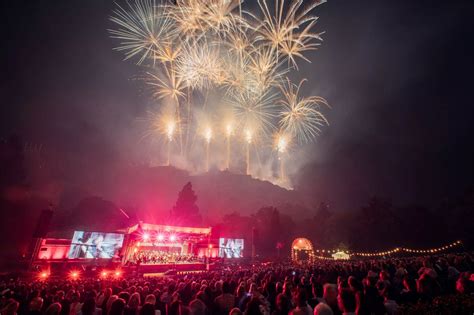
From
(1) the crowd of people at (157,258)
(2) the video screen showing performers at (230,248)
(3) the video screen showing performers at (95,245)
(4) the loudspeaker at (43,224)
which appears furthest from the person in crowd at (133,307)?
(2) the video screen showing performers at (230,248)

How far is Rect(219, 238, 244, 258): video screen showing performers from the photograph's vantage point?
39.9 m

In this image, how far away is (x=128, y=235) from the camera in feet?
93.5

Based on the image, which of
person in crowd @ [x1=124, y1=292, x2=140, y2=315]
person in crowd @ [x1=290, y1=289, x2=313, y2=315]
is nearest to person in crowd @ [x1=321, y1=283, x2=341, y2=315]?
person in crowd @ [x1=290, y1=289, x2=313, y2=315]

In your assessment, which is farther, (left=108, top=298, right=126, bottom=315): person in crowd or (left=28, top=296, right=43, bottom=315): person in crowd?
(left=28, top=296, right=43, bottom=315): person in crowd

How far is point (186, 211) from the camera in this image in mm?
70375

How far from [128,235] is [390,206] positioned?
5581 cm

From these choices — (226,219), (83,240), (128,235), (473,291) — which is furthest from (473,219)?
(226,219)

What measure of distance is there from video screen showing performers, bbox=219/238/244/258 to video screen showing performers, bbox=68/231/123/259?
1650 cm

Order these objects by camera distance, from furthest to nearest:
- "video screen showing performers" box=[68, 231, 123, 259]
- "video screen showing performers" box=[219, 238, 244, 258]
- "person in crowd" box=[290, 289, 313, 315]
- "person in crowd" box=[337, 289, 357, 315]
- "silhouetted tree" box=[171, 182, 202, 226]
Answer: "silhouetted tree" box=[171, 182, 202, 226], "video screen showing performers" box=[219, 238, 244, 258], "video screen showing performers" box=[68, 231, 123, 259], "person in crowd" box=[290, 289, 313, 315], "person in crowd" box=[337, 289, 357, 315]

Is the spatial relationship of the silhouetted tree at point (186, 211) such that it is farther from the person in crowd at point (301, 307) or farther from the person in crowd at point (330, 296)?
the person in crowd at point (301, 307)

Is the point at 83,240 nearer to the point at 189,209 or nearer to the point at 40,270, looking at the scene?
the point at 40,270

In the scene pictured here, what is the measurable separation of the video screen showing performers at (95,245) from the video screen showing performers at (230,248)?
1650cm

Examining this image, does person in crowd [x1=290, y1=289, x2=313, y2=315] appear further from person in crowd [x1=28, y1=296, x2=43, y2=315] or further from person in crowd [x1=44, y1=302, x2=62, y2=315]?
person in crowd [x1=28, y1=296, x2=43, y2=315]

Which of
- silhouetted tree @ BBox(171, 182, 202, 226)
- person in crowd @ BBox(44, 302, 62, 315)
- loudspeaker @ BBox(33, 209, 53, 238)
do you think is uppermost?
silhouetted tree @ BBox(171, 182, 202, 226)
